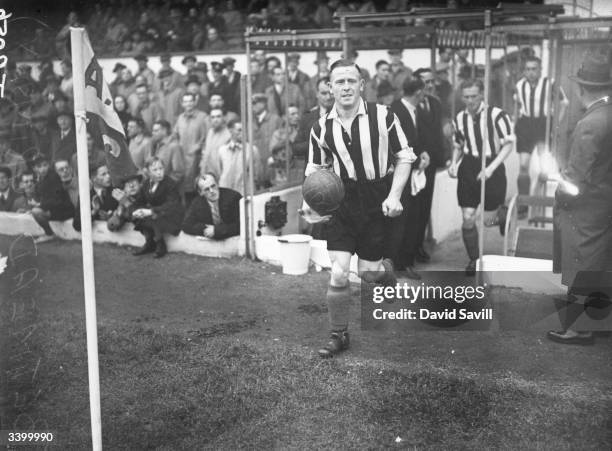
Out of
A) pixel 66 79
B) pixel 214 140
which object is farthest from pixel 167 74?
pixel 214 140

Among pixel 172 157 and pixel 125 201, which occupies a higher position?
pixel 172 157

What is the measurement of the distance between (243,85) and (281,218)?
145 cm

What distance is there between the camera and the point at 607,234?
5461 millimetres

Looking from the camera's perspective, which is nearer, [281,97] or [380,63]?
[281,97]

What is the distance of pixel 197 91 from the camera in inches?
426

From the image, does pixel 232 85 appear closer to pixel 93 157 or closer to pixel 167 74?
pixel 167 74

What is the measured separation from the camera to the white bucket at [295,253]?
25.6ft

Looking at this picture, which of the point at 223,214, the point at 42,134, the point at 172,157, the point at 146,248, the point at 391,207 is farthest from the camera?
the point at 42,134

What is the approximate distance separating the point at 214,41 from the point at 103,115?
9382 millimetres

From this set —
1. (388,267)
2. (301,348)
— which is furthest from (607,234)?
(301,348)

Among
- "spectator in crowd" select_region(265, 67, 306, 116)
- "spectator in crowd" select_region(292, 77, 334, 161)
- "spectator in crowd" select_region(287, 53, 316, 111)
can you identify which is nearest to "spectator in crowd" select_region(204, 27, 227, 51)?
"spectator in crowd" select_region(287, 53, 316, 111)

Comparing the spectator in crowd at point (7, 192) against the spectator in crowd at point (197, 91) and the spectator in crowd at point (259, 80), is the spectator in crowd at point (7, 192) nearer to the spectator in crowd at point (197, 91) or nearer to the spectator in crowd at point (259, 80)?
the spectator in crowd at point (197, 91)

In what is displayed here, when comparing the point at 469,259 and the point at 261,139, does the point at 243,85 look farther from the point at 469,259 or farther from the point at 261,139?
the point at 469,259

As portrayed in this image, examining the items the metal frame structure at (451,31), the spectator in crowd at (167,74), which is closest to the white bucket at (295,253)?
the metal frame structure at (451,31)
